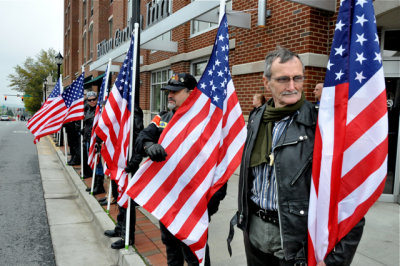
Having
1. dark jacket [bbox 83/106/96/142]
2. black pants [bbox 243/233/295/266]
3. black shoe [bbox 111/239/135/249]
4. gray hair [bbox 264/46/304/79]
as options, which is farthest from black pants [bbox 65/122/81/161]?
gray hair [bbox 264/46/304/79]

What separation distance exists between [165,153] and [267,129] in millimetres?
1106

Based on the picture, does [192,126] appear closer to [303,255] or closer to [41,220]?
[303,255]

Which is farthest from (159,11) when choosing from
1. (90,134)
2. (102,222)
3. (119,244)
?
(119,244)

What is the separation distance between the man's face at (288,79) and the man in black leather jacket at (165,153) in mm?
1245

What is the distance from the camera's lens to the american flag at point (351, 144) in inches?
62.2

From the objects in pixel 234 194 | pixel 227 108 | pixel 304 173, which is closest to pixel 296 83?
pixel 304 173

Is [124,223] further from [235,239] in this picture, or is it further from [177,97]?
[177,97]

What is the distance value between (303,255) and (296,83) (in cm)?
96

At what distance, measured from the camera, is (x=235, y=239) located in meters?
4.07

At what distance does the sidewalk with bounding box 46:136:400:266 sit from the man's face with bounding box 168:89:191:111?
1.80 metres

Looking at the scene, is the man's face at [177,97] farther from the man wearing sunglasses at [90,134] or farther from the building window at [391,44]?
the building window at [391,44]

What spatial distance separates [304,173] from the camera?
5.64ft

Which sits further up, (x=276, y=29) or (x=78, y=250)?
(x=276, y=29)

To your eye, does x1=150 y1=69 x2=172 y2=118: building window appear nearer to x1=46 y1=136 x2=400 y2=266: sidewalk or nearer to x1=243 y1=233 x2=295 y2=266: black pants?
x1=46 y1=136 x2=400 y2=266: sidewalk
